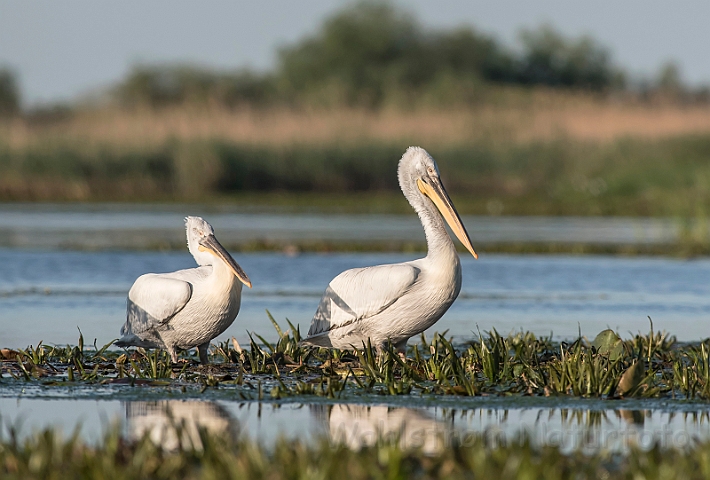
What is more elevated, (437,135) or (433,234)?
(437,135)

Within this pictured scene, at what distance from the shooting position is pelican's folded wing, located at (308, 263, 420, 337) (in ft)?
22.6

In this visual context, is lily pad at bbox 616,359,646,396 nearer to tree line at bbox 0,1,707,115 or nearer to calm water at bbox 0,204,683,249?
calm water at bbox 0,204,683,249

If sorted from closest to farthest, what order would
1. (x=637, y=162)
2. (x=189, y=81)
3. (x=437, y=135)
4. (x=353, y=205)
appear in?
(x=353, y=205), (x=637, y=162), (x=437, y=135), (x=189, y=81)

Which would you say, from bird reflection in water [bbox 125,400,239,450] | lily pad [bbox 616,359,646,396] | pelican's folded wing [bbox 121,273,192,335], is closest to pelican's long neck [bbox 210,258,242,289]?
pelican's folded wing [bbox 121,273,192,335]

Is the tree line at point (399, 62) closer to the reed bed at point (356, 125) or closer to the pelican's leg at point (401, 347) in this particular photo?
the reed bed at point (356, 125)

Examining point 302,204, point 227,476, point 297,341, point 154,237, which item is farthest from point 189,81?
point 227,476

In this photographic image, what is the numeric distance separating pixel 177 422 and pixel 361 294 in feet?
6.42

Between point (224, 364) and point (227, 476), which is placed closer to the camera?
point (227, 476)

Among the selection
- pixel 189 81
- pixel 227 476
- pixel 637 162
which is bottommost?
pixel 227 476

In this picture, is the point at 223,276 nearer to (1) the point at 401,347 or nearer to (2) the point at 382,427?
(1) the point at 401,347

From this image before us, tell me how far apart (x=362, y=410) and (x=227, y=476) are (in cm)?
163

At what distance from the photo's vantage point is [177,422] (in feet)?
17.5

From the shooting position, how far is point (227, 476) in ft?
13.6

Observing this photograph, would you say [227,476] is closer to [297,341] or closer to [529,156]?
[297,341]
